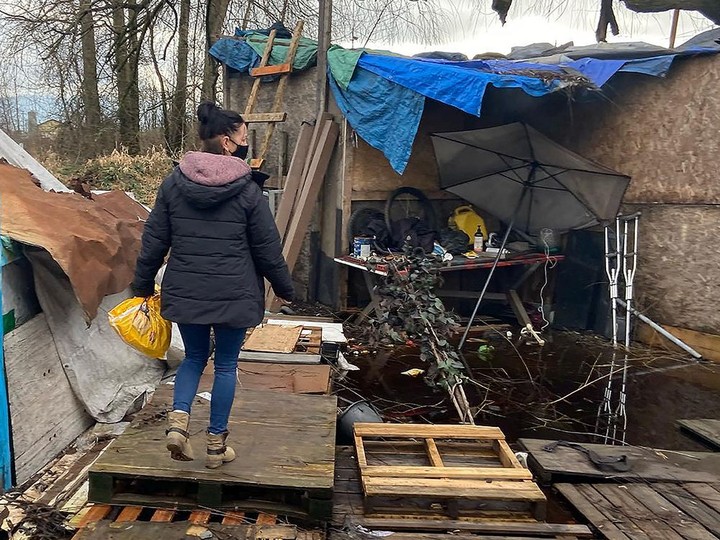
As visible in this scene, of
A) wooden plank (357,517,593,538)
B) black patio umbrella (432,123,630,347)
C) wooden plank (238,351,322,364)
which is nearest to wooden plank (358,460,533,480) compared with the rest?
wooden plank (357,517,593,538)

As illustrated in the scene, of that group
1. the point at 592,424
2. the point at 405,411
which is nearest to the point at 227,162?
the point at 405,411

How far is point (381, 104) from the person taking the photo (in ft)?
22.2

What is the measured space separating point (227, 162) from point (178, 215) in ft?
1.05

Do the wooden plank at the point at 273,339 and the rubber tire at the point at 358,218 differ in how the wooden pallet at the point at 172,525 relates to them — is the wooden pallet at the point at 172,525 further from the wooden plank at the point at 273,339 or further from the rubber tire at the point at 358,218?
the rubber tire at the point at 358,218

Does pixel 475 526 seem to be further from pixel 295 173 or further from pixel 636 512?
pixel 295 173

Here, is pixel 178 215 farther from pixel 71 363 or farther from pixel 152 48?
pixel 152 48

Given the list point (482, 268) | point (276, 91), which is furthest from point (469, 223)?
point (276, 91)

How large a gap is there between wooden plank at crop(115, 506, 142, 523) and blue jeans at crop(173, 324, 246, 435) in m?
0.45

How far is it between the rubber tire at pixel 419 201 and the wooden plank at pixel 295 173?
111 centimetres

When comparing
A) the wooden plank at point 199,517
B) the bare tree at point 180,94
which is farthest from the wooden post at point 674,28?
the bare tree at point 180,94

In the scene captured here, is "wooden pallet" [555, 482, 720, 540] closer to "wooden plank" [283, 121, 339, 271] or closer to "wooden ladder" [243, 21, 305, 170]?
"wooden plank" [283, 121, 339, 271]

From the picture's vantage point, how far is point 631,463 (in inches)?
149

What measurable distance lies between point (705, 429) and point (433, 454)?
2.36m

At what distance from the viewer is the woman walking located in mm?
2732
